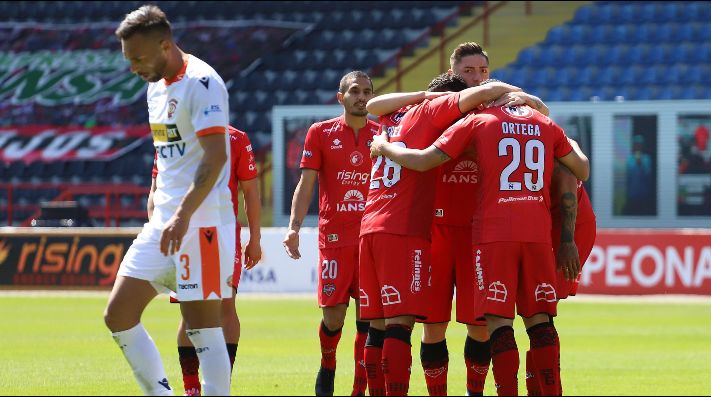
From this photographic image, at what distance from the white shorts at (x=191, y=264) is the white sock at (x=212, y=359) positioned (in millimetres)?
190

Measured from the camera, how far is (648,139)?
74.9 ft

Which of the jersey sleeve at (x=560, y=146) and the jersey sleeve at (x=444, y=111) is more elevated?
the jersey sleeve at (x=444, y=111)

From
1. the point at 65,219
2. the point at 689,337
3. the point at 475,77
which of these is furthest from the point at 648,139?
the point at 475,77

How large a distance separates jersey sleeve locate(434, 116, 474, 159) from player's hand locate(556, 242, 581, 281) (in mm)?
919

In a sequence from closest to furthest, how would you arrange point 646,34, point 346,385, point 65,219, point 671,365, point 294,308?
point 346,385 → point 671,365 → point 294,308 → point 65,219 → point 646,34

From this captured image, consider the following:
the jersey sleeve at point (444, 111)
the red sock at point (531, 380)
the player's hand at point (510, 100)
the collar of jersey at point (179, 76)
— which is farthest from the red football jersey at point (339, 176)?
the collar of jersey at point (179, 76)

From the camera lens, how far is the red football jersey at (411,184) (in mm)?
8086

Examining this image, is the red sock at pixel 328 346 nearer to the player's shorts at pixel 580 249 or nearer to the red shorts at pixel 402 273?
the red shorts at pixel 402 273

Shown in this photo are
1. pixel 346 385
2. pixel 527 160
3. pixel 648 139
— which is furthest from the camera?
pixel 648 139

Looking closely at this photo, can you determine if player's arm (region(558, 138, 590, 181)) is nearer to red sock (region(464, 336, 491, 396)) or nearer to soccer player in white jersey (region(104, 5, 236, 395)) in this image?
red sock (region(464, 336, 491, 396))

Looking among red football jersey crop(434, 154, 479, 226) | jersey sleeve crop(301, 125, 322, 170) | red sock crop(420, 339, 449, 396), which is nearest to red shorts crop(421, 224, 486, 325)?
red football jersey crop(434, 154, 479, 226)

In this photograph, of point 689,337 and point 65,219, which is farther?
point 65,219

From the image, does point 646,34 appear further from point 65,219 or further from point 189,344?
point 189,344

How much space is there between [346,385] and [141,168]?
19.8 m
